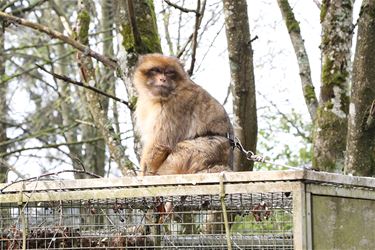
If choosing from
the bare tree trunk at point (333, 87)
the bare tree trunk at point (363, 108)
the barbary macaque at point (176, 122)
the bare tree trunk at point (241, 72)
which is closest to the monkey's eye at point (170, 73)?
the barbary macaque at point (176, 122)

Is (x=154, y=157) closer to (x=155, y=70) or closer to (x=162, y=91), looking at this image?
(x=162, y=91)

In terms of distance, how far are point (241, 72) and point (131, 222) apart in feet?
9.62

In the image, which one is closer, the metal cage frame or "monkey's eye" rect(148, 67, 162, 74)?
the metal cage frame

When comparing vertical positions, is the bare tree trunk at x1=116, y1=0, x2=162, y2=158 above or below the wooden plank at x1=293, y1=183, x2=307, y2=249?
above

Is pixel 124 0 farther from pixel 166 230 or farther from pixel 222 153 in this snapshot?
pixel 166 230

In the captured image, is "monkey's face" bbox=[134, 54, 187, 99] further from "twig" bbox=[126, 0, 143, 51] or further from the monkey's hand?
the monkey's hand

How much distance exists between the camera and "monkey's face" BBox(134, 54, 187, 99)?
24.4 ft

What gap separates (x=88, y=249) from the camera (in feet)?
17.3

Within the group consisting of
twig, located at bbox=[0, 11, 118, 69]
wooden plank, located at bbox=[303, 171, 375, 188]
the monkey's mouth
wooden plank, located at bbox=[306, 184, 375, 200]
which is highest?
twig, located at bbox=[0, 11, 118, 69]

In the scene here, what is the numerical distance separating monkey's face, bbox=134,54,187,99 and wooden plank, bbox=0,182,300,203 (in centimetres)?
260

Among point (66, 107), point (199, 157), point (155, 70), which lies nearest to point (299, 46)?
point (155, 70)

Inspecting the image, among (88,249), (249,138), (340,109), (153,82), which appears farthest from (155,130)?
(88,249)

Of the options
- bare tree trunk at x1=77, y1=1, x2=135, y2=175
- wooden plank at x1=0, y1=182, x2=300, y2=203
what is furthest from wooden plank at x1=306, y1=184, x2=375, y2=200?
bare tree trunk at x1=77, y1=1, x2=135, y2=175

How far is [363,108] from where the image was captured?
284 inches
